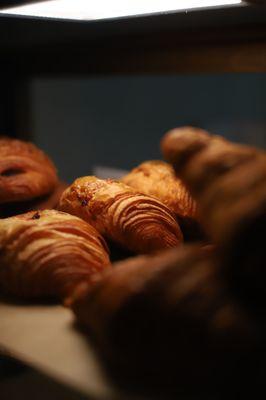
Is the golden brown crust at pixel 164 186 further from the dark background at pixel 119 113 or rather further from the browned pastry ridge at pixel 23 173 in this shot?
the dark background at pixel 119 113

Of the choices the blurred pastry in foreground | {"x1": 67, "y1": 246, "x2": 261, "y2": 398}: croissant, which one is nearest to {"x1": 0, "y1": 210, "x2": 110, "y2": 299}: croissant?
{"x1": 67, "y1": 246, "x2": 261, "y2": 398}: croissant

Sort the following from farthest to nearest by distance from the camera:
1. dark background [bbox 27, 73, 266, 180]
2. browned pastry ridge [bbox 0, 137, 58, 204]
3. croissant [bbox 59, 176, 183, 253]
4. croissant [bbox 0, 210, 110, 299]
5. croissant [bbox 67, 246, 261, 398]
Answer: dark background [bbox 27, 73, 266, 180]
browned pastry ridge [bbox 0, 137, 58, 204]
croissant [bbox 59, 176, 183, 253]
croissant [bbox 0, 210, 110, 299]
croissant [bbox 67, 246, 261, 398]

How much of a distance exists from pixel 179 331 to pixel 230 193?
0.20 meters

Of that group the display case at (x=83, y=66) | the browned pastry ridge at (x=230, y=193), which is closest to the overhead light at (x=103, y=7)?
the display case at (x=83, y=66)

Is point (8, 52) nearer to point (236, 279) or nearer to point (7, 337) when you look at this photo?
point (7, 337)

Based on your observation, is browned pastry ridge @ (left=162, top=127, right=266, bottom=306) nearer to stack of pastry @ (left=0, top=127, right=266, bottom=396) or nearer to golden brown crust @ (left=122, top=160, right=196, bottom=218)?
stack of pastry @ (left=0, top=127, right=266, bottom=396)

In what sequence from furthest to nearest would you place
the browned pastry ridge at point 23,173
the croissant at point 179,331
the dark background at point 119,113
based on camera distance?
the dark background at point 119,113
the browned pastry ridge at point 23,173
the croissant at point 179,331

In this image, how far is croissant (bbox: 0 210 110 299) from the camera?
97 cm

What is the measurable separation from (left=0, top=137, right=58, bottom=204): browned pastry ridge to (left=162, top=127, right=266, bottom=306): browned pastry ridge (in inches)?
25.4

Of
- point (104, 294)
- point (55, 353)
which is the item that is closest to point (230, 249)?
point (104, 294)

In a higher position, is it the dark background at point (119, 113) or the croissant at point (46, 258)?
the croissant at point (46, 258)

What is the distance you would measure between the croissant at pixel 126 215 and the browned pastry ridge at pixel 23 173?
0.20 meters

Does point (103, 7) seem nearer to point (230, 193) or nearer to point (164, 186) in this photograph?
point (164, 186)

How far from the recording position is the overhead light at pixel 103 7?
102 cm
